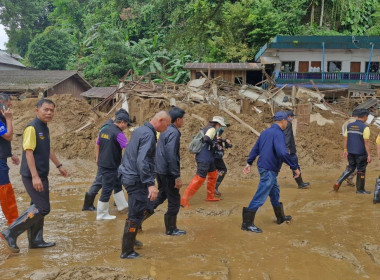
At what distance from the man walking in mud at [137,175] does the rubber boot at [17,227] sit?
4.11ft

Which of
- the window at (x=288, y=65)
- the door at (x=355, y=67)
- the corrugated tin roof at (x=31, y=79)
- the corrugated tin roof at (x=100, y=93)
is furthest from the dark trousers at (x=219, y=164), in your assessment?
the corrugated tin roof at (x=31, y=79)

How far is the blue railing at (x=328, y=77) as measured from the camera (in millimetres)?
25750

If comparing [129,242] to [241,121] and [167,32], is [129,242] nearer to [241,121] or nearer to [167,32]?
[241,121]

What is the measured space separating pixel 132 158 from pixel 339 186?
608 centimetres

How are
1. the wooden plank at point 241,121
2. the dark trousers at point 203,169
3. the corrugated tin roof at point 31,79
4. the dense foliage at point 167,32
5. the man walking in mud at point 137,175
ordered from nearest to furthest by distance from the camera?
the man walking in mud at point 137,175
the dark trousers at point 203,169
the wooden plank at point 241,121
the corrugated tin roof at point 31,79
the dense foliage at point 167,32

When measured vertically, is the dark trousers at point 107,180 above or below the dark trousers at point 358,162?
above

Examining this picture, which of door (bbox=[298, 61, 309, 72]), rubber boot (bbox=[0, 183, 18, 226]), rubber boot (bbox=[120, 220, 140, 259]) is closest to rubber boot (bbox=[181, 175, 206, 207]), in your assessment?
rubber boot (bbox=[120, 220, 140, 259])

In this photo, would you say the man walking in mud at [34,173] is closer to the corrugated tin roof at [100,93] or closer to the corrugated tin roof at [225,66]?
the corrugated tin roof at [100,93]

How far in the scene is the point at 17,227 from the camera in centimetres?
488

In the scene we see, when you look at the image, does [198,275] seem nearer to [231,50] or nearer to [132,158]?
[132,158]

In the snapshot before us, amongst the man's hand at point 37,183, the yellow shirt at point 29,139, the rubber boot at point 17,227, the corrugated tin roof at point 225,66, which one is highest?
the yellow shirt at point 29,139

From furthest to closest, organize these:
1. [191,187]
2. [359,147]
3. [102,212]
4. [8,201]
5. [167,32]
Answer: [167,32] < [359,147] < [191,187] < [102,212] < [8,201]

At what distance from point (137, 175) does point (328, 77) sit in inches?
949

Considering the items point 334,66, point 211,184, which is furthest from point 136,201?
point 334,66
